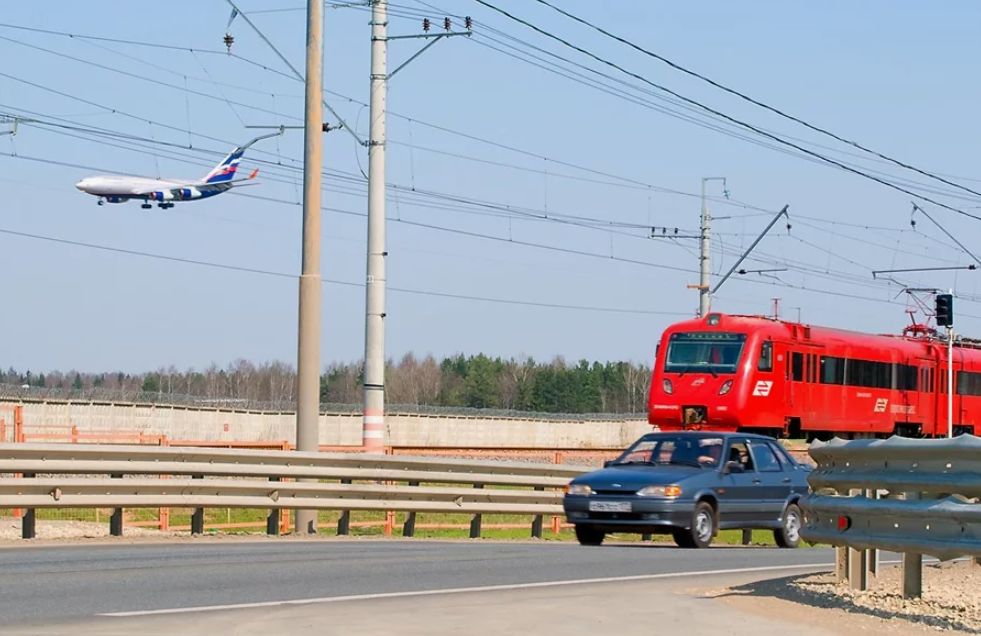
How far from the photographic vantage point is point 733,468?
18219 mm

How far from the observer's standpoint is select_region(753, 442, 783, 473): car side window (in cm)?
1886

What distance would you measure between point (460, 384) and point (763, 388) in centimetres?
13352

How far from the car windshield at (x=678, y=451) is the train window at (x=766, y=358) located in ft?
53.2

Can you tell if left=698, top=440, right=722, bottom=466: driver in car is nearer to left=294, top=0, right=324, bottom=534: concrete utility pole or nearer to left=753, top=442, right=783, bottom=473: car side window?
left=753, top=442, right=783, bottom=473: car side window

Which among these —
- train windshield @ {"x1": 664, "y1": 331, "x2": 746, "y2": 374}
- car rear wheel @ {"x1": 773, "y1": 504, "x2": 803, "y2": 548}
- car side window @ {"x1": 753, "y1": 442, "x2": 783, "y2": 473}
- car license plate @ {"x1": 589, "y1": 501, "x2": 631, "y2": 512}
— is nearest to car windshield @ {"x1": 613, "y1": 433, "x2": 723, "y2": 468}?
car side window @ {"x1": 753, "y1": 442, "x2": 783, "y2": 473}

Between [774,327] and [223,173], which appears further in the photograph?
[223,173]

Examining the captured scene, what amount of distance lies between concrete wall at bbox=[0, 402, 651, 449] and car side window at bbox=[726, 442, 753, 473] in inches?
1074

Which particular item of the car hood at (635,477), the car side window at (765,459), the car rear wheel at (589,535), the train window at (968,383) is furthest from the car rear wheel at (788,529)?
the train window at (968,383)

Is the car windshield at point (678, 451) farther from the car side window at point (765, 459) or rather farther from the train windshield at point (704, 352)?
the train windshield at point (704, 352)

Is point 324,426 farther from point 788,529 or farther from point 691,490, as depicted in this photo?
point 691,490

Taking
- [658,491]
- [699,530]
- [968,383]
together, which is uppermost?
[968,383]

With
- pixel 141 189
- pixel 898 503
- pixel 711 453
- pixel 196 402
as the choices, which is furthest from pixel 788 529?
pixel 196 402

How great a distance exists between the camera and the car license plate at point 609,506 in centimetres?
1702

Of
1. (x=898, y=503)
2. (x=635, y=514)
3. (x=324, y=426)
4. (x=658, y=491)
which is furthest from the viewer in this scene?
(x=324, y=426)
